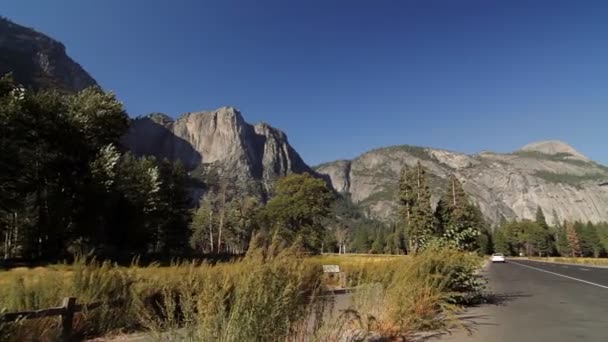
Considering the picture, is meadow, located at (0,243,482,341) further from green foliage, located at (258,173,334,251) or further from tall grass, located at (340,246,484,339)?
green foliage, located at (258,173,334,251)

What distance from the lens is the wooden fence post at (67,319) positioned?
7.32 m

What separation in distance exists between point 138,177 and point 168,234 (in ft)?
52.2

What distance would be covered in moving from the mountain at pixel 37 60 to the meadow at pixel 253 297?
13802 centimetres

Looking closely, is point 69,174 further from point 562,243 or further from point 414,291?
point 562,243

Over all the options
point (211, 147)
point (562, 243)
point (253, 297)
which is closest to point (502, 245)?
point (562, 243)

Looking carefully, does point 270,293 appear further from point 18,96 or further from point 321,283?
point 18,96

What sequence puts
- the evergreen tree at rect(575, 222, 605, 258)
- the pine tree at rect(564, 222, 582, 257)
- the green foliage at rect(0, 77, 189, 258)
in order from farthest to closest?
1. the pine tree at rect(564, 222, 582, 257)
2. the evergreen tree at rect(575, 222, 605, 258)
3. the green foliage at rect(0, 77, 189, 258)

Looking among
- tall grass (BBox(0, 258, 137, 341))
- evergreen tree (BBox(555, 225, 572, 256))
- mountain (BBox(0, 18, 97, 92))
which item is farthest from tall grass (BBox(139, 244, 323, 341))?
mountain (BBox(0, 18, 97, 92))

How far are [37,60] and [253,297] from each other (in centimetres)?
17687

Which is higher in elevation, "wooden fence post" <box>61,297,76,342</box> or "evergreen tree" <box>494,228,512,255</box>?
"evergreen tree" <box>494,228,512,255</box>

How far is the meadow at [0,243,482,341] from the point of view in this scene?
3.76 m

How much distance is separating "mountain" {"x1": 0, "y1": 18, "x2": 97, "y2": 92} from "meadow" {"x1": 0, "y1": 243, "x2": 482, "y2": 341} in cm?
13802

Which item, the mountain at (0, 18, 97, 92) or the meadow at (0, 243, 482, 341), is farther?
the mountain at (0, 18, 97, 92)

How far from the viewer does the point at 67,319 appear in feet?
24.2
